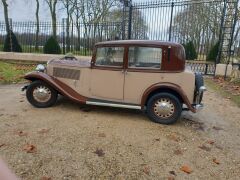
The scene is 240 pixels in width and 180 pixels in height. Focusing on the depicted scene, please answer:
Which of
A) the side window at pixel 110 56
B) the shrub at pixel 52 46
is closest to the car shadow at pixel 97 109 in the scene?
the side window at pixel 110 56

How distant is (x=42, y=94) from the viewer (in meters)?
5.54

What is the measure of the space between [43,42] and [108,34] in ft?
17.5

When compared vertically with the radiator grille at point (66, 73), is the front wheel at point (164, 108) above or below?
below

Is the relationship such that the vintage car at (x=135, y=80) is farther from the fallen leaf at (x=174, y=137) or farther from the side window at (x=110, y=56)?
the fallen leaf at (x=174, y=137)

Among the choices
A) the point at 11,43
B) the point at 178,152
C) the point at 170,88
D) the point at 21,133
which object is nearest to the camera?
the point at 178,152

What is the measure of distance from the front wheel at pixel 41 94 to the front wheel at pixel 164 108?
7.53 feet

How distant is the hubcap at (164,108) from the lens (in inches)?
192

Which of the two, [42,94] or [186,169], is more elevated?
[42,94]

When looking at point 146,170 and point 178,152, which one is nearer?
point 146,170

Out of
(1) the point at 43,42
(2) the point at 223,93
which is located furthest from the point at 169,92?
(1) the point at 43,42

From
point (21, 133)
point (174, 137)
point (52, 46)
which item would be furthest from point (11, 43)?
point (174, 137)

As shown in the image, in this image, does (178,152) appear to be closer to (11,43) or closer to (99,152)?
(99,152)

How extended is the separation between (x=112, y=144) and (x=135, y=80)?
1597 millimetres

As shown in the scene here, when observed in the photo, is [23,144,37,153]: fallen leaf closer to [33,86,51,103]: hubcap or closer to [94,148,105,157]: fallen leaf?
[94,148,105,157]: fallen leaf
